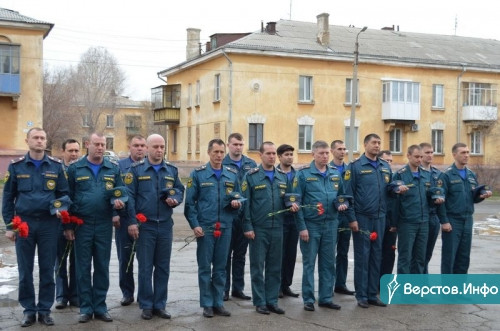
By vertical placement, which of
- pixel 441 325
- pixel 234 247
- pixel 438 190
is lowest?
pixel 441 325

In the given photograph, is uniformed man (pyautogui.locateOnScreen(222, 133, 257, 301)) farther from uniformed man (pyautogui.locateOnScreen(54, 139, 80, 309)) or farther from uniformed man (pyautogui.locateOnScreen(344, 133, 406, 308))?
uniformed man (pyautogui.locateOnScreen(54, 139, 80, 309))

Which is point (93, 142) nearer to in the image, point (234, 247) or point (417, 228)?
point (234, 247)

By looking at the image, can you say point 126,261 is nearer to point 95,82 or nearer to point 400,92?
point 400,92

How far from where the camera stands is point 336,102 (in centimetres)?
4303

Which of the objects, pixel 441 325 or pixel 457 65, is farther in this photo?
pixel 457 65

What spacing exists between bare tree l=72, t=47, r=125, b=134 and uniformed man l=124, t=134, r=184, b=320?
6279cm

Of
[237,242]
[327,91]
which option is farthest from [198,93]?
[237,242]

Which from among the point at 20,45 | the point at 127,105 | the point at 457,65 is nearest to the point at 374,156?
the point at 20,45

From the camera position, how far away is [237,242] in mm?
9734

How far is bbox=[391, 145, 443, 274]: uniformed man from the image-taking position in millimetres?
9531

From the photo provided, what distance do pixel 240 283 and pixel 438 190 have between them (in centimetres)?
302

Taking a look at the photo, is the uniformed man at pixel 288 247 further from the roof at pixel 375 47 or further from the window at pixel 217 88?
the window at pixel 217 88

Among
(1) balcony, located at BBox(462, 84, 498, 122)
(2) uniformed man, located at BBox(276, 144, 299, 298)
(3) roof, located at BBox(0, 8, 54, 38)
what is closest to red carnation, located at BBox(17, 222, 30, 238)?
(2) uniformed man, located at BBox(276, 144, 299, 298)

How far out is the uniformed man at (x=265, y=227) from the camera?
28.0ft
